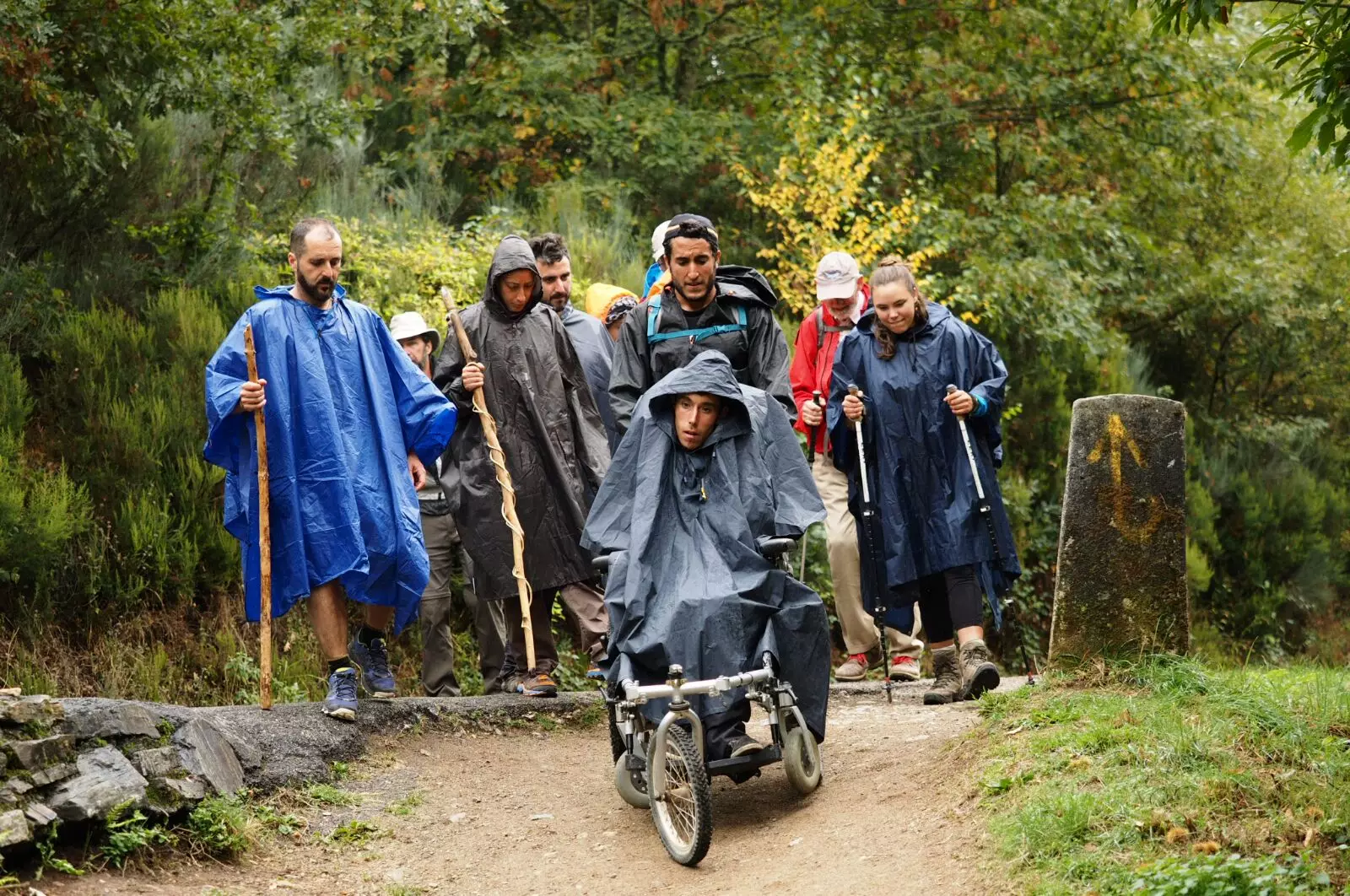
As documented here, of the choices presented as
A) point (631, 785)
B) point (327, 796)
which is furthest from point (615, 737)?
point (327, 796)

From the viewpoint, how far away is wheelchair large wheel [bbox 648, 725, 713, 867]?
5117 mm

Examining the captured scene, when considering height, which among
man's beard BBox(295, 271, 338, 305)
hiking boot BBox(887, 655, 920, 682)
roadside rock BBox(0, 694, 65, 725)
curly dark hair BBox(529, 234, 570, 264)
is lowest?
hiking boot BBox(887, 655, 920, 682)

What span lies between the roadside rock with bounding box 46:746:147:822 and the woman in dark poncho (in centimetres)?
363

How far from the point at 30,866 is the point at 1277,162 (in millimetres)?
20155

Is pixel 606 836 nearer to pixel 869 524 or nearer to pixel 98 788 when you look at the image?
pixel 98 788

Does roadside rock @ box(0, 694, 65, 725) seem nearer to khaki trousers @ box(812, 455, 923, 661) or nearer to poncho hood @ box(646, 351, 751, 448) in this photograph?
poncho hood @ box(646, 351, 751, 448)

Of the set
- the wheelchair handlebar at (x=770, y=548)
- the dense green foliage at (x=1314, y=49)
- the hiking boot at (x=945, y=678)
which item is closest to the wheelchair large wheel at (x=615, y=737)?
the wheelchair handlebar at (x=770, y=548)

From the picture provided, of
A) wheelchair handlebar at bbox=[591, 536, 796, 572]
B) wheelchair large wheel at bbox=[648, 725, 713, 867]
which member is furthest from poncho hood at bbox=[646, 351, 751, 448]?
wheelchair large wheel at bbox=[648, 725, 713, 867]

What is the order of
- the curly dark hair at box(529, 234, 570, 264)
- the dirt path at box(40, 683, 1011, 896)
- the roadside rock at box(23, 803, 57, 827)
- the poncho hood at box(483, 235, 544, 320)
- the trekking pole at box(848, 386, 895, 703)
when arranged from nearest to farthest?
the roadside rock at box(23, 803, 57, 827) < the dirt path at box(40, 683, 1011, 896) < the trekking pole at box(848, 386, 895, 703) < the poncho hood at box(483, 235, 544, 320) < the curly dark hair at box(529, 234, 570, 264)

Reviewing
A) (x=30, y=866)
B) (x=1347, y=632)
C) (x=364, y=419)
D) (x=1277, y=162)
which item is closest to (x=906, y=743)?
(x=364, y=419)

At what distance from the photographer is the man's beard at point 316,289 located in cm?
696

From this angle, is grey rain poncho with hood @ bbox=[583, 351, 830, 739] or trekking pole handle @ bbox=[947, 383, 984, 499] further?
trekking pole handle @ bbox=[947, 383, 984, 499]

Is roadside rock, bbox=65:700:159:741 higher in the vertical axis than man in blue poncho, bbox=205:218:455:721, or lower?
lower

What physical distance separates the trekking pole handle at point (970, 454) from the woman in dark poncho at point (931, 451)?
0.03 meters
